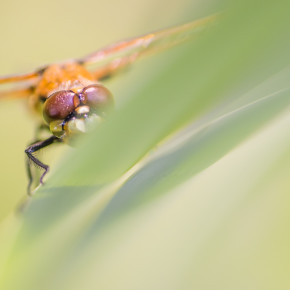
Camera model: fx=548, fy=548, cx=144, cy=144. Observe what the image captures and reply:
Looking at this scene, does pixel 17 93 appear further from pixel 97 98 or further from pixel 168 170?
pixel 168 170

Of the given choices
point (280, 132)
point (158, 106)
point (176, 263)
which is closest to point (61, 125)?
point (176, 263)

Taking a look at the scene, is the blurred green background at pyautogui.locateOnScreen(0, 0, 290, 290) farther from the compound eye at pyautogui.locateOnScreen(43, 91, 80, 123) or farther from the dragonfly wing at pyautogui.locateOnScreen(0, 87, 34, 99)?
the dragonfly wing at pyautogui.locateOnScreen(0, 87, 34, 99)

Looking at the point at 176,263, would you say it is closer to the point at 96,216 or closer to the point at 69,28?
the point at 96,216

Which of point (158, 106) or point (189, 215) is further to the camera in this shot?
point (189, 215)

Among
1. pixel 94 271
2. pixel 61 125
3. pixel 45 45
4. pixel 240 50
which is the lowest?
pixel 94 271

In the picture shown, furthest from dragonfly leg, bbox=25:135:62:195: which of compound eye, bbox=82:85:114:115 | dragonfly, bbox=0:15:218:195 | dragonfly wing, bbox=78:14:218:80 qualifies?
dragonfly wing, bbox=78:14:218:80

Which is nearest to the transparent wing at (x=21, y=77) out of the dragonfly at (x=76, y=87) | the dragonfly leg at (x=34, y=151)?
the dragonfly at (x=76, y=87)

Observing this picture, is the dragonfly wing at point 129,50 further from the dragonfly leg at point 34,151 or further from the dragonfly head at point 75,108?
the dragonfly leg at point 34,151
